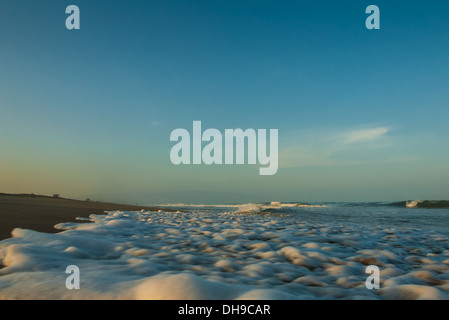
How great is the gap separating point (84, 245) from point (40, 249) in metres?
0.49
